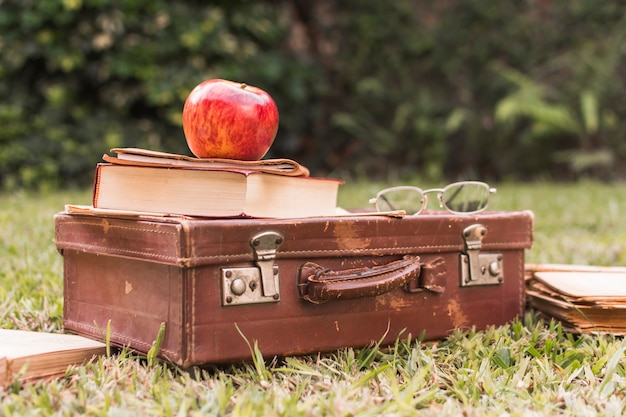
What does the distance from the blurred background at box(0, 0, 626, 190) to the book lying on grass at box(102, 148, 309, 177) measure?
3.87 metres

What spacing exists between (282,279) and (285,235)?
0.29ft

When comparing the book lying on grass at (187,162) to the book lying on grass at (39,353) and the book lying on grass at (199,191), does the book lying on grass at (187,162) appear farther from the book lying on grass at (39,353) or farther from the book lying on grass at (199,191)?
the book lying on grass at (39,353)

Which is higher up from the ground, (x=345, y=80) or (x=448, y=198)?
(x=345, y=80)

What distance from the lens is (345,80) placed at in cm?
696

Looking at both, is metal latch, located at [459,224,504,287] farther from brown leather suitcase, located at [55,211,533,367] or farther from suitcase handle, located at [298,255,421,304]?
suitcase handle, located at [298,255,421,304]

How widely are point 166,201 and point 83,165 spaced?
4043mm

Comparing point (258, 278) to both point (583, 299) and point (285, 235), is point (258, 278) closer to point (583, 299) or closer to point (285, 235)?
point (285, 235)

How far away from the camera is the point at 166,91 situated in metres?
5.26

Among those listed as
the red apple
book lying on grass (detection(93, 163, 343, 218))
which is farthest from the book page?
the red apple

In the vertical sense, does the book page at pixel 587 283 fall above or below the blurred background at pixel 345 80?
below

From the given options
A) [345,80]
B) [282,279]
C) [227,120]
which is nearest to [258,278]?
[282,279]

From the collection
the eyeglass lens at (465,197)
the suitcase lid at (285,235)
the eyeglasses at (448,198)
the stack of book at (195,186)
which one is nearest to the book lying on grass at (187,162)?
the stack of book at (195,186)

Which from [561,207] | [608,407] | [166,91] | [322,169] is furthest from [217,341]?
[322,169]

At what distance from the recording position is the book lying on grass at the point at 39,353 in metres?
1.26
